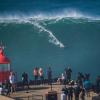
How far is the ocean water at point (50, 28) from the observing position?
60559 millimetres

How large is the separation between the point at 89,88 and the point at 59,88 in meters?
3.03

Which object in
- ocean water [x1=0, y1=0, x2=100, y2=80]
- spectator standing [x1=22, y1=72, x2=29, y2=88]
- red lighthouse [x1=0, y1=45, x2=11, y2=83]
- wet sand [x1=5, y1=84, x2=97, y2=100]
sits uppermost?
ocean water [x1=0, y1=0, x2=100, y2=80]

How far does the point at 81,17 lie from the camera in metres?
73.2

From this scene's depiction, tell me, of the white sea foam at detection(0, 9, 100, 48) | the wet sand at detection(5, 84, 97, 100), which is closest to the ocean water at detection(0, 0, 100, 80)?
the white sea foam at detection(0, 9, 100, 48)

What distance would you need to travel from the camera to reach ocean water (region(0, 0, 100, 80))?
6056cm

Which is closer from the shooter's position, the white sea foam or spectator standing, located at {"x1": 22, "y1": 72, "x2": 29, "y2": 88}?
spectator standing, located at {"x1": 22, "y1": 72, "x2": 29, "y2": 88}

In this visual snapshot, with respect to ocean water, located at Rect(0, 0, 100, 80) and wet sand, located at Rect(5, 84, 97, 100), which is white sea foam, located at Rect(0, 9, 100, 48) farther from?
wet sand, located at Rect(5, 84, 97, 100)

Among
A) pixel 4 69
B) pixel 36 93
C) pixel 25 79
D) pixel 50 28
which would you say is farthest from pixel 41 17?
pixel 36 93

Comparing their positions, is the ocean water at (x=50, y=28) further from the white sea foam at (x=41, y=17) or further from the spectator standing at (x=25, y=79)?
the spectator standing at (x=25, y=79)

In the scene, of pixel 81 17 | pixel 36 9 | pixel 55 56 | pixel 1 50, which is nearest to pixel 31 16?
pixel 36 9

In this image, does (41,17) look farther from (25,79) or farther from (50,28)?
(25,79)

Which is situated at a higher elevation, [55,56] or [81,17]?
[81,17]

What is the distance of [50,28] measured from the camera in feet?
232

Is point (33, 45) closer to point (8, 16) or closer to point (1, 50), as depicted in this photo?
point (8, 16)
